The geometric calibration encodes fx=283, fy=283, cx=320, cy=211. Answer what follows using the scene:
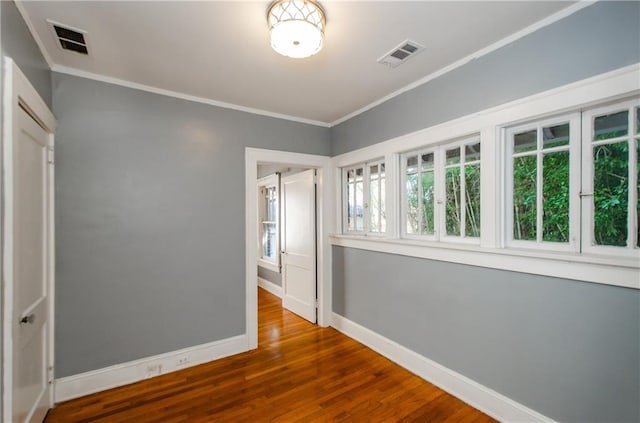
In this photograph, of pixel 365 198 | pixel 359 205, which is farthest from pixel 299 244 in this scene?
pixel 365 198

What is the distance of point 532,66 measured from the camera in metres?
1.83

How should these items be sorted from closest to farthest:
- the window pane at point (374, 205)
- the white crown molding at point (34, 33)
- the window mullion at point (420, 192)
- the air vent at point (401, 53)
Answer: the white crown molding at point (34, 33) < the air vent at point (401, 53) < the window mullion at point (420, 192) < the window pane at point (374, 205)

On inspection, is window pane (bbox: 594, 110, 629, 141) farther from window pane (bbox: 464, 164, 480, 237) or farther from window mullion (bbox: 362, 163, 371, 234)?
window mullion (bbox: 362, 163, 371, 234)

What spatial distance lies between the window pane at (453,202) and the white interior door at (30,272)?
290 cm

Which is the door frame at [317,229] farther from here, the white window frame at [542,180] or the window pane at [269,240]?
the white window frame at [542,180]

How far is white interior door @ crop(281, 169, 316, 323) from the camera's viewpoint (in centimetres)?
380

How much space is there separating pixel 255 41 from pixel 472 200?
202cm

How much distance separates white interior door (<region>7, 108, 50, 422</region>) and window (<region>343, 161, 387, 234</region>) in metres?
2.82

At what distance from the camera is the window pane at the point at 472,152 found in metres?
2.28

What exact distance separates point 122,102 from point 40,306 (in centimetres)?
174

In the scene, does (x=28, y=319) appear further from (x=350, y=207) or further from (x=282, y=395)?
(x=350, y=207)

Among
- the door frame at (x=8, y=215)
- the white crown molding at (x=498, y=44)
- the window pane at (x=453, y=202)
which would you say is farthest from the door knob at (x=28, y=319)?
the white crown molding at (x=498, y=44)

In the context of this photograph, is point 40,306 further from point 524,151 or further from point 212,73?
point 524,151

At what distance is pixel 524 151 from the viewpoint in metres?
1.98
